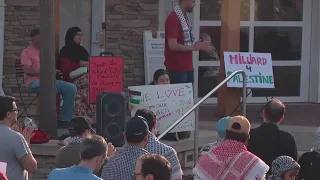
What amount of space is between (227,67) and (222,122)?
17.5 ft

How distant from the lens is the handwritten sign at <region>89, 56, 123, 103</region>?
28.4 feet

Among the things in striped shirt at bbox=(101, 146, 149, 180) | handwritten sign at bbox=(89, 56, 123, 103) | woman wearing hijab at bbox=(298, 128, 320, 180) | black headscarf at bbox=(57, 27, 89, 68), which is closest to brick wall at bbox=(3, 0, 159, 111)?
black headscarf at bbox=(57, 27, 89, 68)

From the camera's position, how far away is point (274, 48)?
43.9ft

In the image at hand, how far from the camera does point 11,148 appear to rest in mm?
5949

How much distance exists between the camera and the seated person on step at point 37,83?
9555 millimetres

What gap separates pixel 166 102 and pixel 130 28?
4.07 metres

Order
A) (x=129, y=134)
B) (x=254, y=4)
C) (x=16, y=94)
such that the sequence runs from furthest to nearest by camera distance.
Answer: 1. (x=254, y=4)
2. (x=16, y=94)
3. (x=129, y=134)

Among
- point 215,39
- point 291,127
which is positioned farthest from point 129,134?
point 215,39

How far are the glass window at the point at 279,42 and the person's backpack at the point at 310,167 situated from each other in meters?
6.77

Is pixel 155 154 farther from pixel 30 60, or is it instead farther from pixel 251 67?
pixel 251 67

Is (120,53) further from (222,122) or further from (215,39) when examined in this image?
(222,122)

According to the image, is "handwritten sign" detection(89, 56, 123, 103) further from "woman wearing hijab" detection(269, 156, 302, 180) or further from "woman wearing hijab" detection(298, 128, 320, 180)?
"woman wearing hijab" detection(269, 156, 302, 180)

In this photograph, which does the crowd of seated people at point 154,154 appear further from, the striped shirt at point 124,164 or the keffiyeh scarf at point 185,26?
the keffiyeh scarf at point 185,26

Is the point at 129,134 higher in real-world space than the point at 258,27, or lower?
lower
